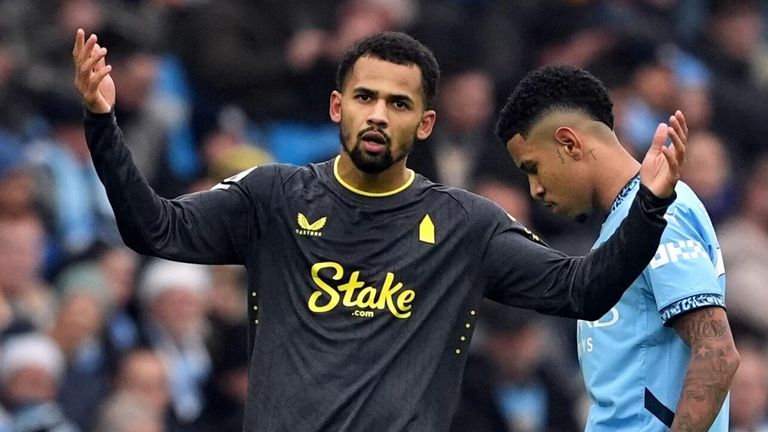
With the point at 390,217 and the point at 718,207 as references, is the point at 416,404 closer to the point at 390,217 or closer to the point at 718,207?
the point at 390,217

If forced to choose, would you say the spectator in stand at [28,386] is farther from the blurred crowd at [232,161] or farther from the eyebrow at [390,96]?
the eyebrow at [390,96]

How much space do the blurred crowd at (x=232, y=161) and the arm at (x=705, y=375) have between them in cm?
427

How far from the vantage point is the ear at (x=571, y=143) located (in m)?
6.44

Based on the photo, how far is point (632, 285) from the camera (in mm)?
6328

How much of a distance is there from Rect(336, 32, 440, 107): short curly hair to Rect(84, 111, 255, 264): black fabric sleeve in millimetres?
565

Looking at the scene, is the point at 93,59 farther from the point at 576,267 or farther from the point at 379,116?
the point at 576,267

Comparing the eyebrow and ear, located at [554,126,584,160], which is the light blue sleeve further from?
the eyebrow

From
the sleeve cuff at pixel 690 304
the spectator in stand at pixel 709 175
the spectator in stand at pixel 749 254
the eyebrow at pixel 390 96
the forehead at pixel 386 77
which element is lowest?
the spectator in stand at pixel 749 254

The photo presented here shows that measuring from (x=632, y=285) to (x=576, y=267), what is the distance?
10.8 inches

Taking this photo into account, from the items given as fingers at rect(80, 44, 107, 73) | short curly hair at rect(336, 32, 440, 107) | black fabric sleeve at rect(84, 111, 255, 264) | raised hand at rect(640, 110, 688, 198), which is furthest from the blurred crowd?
raised hand at rect(640, 110, 688, 198)

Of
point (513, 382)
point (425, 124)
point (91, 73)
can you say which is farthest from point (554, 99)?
point (513, 382)

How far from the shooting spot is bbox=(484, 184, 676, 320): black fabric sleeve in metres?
A: 5.85

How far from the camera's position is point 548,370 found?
11.4 m

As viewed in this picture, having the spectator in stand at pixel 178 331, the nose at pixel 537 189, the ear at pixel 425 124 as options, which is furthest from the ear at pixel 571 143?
the spectator in stand at pixel 178 331
